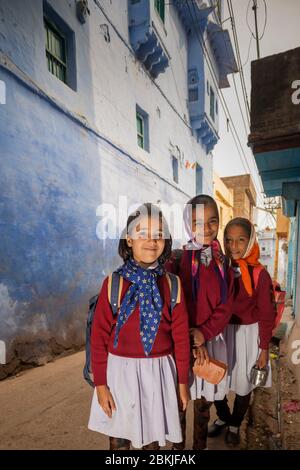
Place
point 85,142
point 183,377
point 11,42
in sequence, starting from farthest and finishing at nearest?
point 85,142 → point 11,42 → point 183,377

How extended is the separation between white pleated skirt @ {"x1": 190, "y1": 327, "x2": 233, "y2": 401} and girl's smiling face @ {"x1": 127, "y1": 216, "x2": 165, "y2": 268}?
81 cm

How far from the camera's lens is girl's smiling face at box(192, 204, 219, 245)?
1738mm

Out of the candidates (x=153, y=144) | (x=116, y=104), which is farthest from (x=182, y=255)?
(x=153, y=144)

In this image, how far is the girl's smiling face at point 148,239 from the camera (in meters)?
1.50

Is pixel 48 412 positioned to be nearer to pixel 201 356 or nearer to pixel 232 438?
pixel 232 438

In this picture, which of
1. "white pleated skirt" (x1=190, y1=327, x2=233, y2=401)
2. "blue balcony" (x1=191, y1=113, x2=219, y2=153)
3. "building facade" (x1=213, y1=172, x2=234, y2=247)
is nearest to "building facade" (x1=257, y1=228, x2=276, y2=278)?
"building facade" (x1=213, y1=172, x2=234, y2=247)

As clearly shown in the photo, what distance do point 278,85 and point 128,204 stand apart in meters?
4.36

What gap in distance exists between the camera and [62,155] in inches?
180

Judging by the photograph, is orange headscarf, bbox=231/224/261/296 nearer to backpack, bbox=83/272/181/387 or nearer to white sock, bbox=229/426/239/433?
backpack, bbox=83/272/181/387

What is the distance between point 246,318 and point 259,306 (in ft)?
0.45

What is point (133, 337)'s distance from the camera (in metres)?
1.43

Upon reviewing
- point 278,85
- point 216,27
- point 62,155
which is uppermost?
point 216,27
